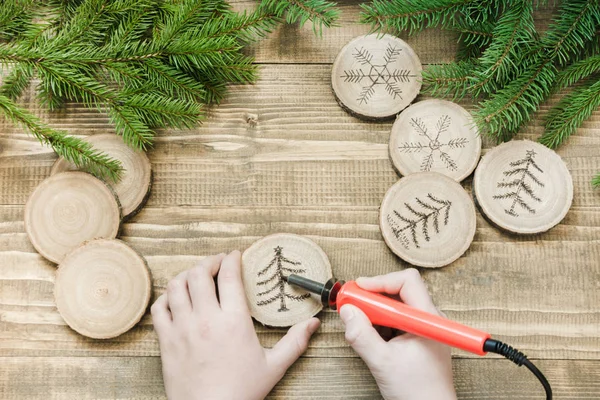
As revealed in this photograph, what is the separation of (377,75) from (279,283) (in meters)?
0.46

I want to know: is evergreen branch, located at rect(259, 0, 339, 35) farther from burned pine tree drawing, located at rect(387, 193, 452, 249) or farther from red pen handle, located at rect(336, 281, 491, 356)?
red pen handle, located at rect(336, 281, 491, 356)

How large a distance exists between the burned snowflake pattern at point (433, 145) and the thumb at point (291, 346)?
0.38 m

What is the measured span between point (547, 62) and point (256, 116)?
57 cm

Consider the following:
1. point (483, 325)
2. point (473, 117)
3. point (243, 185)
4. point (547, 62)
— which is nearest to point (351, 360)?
point (483, 325)

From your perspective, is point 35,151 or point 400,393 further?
point 35,151

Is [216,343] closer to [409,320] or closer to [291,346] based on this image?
[291,346]

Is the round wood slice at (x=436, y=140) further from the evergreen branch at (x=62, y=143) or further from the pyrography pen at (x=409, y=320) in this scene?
the evergreen branch at (x=62, y=143)

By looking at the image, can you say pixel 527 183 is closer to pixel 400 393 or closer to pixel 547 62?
pixel 547 62

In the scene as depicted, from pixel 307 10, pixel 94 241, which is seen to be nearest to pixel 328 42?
pixel 307 10

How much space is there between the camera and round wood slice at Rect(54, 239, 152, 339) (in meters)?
1.02

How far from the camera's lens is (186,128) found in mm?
1114

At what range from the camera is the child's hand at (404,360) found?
91 cm

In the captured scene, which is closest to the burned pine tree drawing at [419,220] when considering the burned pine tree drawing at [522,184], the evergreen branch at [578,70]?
the burned pine tree drawing at [522,184]

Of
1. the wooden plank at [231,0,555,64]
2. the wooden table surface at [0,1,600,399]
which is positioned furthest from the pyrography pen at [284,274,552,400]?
the wooden plank at [231,0,555,64]
